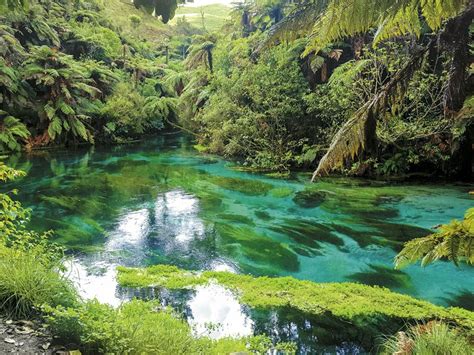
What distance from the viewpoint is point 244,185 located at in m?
11.4

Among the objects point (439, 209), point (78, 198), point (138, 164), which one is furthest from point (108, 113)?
point (439, 209)

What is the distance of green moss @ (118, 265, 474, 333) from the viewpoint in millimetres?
4602

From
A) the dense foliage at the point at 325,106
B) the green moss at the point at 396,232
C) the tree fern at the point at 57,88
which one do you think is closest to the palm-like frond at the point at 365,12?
the green moss at the point at 396,232

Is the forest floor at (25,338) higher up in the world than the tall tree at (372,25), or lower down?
lower down

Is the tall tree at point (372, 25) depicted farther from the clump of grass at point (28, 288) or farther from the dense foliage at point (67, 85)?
the dense foliage at point (67, 85)

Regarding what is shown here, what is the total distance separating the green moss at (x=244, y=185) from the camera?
10698 mm

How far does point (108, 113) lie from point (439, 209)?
1637 centimetres

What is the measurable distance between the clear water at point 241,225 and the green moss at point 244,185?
30 millimetres

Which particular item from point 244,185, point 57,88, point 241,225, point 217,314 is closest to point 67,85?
point 57,88

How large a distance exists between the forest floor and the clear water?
1719mm

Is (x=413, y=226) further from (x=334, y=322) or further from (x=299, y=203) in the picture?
(x=334, y=322)

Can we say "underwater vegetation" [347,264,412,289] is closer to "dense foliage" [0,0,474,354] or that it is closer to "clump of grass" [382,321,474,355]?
"dense foliage" [0,0,474,354]

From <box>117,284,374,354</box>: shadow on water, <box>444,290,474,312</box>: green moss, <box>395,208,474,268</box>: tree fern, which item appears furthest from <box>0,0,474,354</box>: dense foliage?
<box>444,290,474,312</box>: green moss

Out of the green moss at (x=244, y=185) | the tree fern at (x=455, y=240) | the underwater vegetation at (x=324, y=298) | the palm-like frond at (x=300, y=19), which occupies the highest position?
the palm-like frond at (x=300, y=19)
